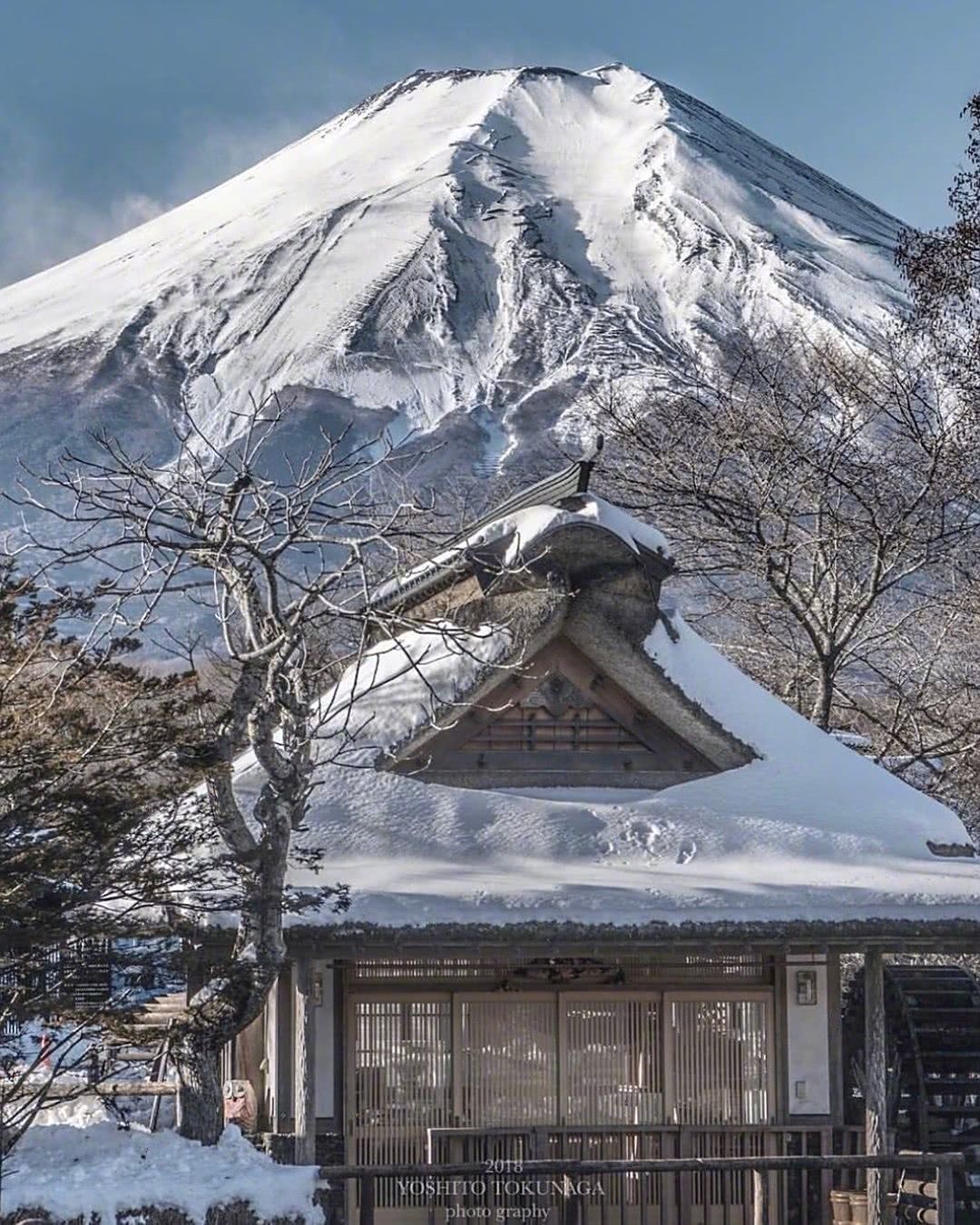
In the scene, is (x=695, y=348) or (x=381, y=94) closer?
(x=695, y=348)

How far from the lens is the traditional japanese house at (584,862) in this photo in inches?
461

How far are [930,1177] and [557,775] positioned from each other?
431 centimetres

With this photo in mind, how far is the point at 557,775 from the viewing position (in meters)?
12.7

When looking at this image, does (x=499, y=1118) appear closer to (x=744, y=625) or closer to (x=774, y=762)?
(x=774, y=762)

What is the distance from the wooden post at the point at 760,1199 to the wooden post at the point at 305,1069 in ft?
10.3

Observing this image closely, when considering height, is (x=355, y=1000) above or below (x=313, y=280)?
below

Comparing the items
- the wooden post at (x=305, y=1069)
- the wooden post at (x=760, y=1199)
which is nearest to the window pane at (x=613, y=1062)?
the wooden post at (x=760, y=1199)

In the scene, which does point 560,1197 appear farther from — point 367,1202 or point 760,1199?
point 367,1202

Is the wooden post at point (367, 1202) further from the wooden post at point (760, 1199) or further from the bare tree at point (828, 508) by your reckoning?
the bare tree at point (828, 508)

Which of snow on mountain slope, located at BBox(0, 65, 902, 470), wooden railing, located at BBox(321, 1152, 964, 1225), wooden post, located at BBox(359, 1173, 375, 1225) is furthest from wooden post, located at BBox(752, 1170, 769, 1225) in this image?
snow on mountain slope, located at BBox(0, 65, 902, 470)

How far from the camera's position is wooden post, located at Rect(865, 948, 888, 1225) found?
11484mm

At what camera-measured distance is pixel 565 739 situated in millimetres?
12805

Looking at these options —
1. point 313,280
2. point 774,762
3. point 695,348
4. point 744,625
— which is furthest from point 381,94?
point 774,762

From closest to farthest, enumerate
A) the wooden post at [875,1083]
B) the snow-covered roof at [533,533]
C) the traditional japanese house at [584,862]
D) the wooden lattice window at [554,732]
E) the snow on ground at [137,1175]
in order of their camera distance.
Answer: the snow on ground at [137,1175], the wooden post at [875,1083], the traditional japanese house at [584,862], the snow-covered roof at [533,533], the wooden lattice window at [554,732]
